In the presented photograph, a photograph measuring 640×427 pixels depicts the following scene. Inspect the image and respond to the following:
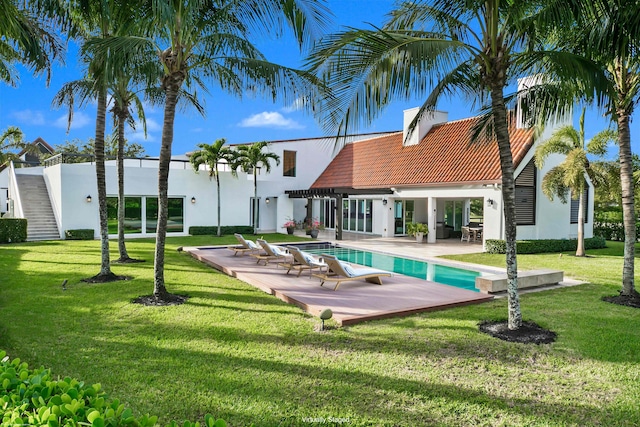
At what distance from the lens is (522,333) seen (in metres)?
7.46

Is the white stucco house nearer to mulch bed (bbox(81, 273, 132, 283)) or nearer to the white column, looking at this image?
the white column

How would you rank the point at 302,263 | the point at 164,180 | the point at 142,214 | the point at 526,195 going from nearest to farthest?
the point at 164,180 < the point at 302,263 < the point at 526,195 < the point at 142,214

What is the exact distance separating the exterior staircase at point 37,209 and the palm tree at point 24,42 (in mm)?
12114

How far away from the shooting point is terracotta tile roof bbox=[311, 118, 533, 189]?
69.0ft

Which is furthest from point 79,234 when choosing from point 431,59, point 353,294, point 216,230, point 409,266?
point 431,59

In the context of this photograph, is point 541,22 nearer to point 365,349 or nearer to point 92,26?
point 365,349

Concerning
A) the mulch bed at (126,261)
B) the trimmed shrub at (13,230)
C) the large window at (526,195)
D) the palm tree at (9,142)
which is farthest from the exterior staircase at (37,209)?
the large window at (526,195)

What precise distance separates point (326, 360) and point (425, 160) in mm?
20351

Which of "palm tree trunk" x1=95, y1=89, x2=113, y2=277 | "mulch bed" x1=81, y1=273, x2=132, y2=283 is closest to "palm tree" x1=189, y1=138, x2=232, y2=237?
"palm tree trunk" x1=95, y1=89, x2=113, y2=277

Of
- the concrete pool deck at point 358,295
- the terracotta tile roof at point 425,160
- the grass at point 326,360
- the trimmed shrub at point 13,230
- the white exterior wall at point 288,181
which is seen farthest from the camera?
the white exterior wall at point 288,181

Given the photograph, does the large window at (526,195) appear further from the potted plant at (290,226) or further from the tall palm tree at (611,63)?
the potted plant at (290,226)

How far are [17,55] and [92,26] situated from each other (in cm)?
208

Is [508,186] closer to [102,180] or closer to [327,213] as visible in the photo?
[102,180]

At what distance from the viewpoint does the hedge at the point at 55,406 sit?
2553mm
